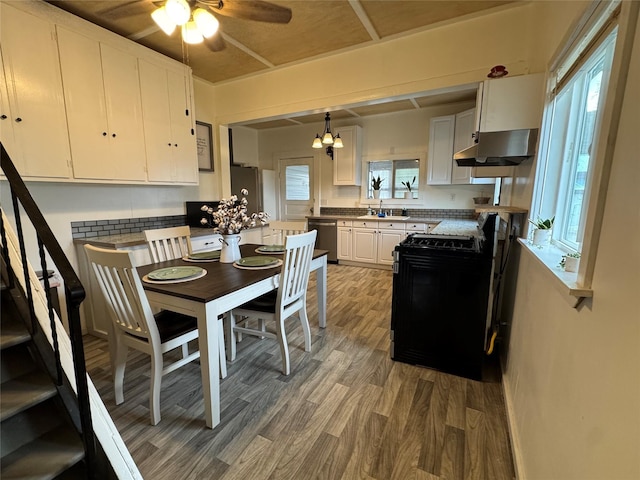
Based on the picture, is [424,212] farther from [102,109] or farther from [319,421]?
[102,109]

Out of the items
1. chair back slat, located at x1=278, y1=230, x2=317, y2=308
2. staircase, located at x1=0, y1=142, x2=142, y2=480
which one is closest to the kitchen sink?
chair back slat, located at x1=278, y1=230, x2=317, y2=308

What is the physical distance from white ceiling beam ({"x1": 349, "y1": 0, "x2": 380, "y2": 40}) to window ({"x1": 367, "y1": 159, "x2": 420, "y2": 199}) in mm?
2591

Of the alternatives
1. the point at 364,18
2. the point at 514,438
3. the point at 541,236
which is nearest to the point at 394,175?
the point at 364,18

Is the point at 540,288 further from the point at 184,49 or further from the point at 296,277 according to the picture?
the point at 184,49

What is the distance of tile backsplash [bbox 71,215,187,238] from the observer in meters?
2.72

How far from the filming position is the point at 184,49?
2930 millimetres

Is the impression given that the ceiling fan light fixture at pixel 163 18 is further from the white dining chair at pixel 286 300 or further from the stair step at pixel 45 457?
the stair step at pixel 45 457

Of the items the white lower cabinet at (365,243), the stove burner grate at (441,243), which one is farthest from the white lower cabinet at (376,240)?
the stove burner grate at (441,243)

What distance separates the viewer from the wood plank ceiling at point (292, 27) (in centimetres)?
222

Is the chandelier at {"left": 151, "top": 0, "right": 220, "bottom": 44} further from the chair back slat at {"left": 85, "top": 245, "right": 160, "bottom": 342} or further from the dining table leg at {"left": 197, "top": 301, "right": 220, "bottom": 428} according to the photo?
the dining table leg at {"left": 197, "top": 301, "right": 220, "bottom": 428}

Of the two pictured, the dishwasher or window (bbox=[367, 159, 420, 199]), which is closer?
window (bbox=[367, 159, 420, 199])

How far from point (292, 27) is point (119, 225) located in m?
2.51

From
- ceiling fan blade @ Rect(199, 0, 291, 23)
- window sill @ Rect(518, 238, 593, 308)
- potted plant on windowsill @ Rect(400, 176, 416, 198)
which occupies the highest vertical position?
ceiling fan blade @ Rect(199, 0, 291, 23)

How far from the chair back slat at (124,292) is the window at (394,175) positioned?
4.37m
